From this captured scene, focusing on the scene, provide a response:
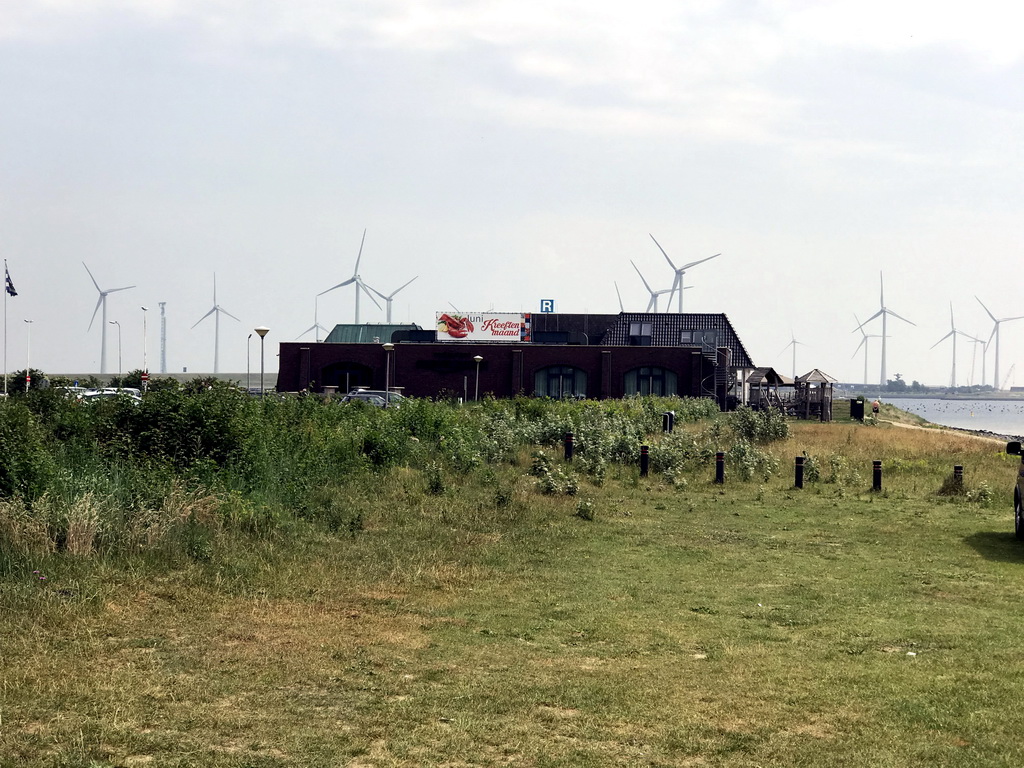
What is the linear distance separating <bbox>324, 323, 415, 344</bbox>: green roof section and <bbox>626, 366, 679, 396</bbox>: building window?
17.0m

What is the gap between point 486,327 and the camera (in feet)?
253

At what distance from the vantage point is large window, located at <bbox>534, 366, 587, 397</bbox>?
7512 cm

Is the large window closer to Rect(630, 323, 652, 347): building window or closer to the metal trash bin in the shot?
Rect(630, 323, 652, 347): building window

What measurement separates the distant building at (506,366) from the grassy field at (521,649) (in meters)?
56.3

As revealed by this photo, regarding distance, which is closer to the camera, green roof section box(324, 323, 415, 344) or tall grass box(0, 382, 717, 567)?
tall grass box(0, 382, 717, 567)

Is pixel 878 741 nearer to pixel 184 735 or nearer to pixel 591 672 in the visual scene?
pixel 591 672

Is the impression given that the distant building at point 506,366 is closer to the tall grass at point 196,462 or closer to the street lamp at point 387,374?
the street lamp at point 387,374

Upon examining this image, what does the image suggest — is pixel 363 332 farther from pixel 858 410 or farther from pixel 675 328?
pixel 858 410

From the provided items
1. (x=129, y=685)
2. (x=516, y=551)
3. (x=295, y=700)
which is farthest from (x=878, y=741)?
(x=516, y=551)

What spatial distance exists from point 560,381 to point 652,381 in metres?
6.41

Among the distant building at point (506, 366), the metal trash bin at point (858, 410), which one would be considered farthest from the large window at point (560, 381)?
the metal trash bin at point (858, 410)

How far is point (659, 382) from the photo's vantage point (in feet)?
244

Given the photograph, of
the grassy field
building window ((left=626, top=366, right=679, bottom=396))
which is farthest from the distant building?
the grassy field

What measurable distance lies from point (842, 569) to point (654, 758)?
27.4 ft
